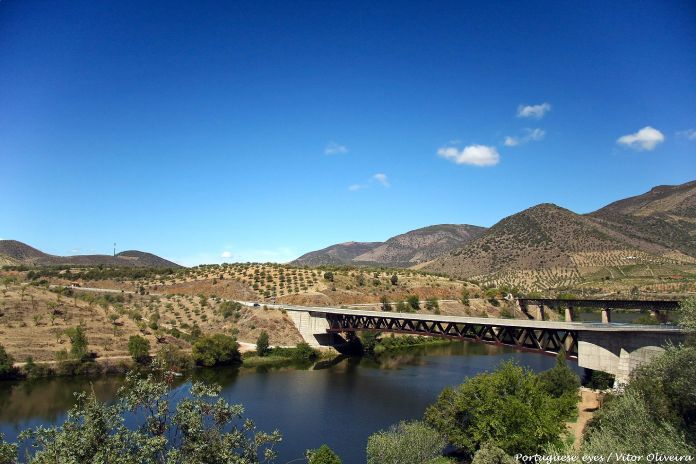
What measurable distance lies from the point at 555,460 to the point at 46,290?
7004 centimetres

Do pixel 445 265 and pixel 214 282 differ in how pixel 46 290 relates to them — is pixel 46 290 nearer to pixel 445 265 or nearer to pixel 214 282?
pixel 214 282

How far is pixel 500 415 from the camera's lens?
24.2m

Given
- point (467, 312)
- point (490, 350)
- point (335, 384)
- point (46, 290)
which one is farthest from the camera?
point (467, 312)

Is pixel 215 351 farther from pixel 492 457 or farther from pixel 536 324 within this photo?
pixel 492 457

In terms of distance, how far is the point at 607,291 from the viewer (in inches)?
3969

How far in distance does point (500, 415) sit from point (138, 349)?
42177 mm

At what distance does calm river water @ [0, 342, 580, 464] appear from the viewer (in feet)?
104

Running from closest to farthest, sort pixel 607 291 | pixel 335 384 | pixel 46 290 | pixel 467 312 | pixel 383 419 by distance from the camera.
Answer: pixel 383 419 → pixel 335 384 → pixel 46 290 → pixel 467 312 → pixel 607 291

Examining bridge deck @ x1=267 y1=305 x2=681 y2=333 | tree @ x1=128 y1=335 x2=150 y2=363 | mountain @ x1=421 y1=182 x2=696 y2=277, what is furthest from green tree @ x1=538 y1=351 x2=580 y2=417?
mountain @ x1=421 y1=182 x2=696 y2=277

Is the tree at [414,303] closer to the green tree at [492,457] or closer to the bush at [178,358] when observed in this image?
the bush at [178,358]

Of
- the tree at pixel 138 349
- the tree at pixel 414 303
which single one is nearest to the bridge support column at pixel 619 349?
the tree at pixel 138 349

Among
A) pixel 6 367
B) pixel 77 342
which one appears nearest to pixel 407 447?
pixel 6 367

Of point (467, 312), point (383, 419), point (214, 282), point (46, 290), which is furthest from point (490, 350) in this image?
point (46, 290)

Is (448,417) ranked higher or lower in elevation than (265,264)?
lower
